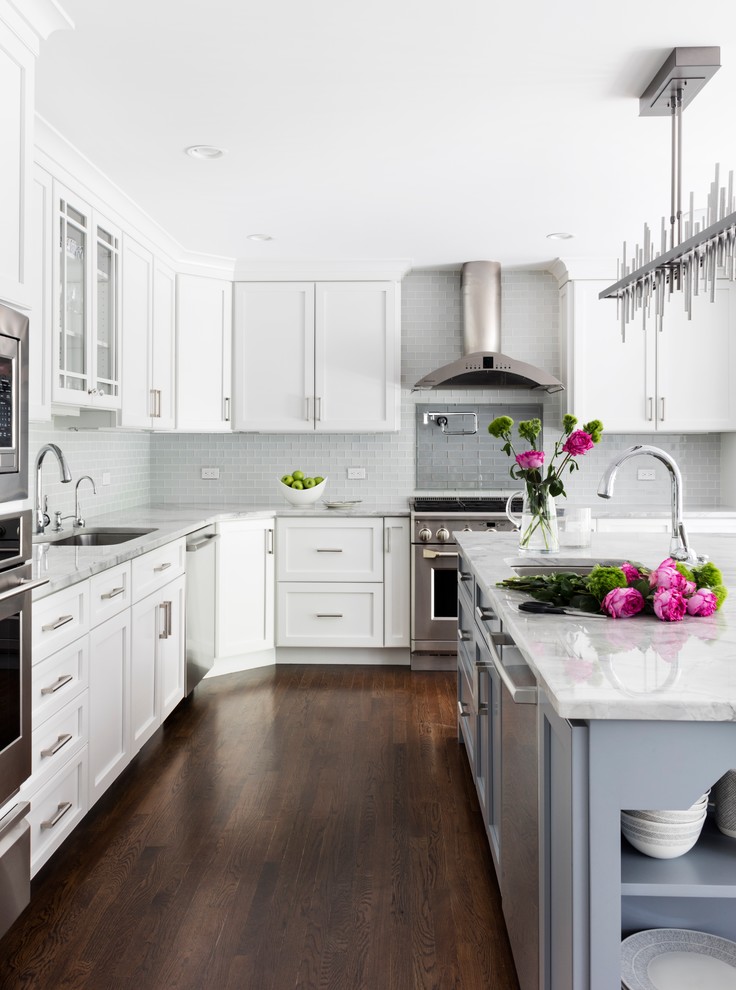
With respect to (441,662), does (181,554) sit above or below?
above

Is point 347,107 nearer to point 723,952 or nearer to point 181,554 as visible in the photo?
point 181,554

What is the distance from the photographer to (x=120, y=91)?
272cm

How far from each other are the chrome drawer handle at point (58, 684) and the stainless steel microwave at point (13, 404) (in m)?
0.61

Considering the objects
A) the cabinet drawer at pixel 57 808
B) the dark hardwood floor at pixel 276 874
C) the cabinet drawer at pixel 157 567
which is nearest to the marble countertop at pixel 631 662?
the dark hardwood floor at pixel 276 874

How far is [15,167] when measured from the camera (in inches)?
82.0

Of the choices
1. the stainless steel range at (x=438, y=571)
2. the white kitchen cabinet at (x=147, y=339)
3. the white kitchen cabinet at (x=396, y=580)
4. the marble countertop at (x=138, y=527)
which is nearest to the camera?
the marble countertop at (x=138, y=527)

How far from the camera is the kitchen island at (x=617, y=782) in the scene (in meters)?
1.19

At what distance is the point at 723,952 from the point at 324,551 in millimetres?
3567

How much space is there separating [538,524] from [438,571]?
2.01 meters

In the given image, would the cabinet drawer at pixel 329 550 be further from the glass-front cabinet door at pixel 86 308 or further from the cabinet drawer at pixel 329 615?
the glass-front cabinet door at pixel 86 308

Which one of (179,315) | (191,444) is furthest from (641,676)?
(191,444)

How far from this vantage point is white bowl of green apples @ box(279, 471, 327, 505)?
4.95 meters

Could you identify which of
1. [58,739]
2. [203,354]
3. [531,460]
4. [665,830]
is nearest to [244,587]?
[203,354]

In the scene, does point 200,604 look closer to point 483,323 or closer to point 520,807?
point 483,323
